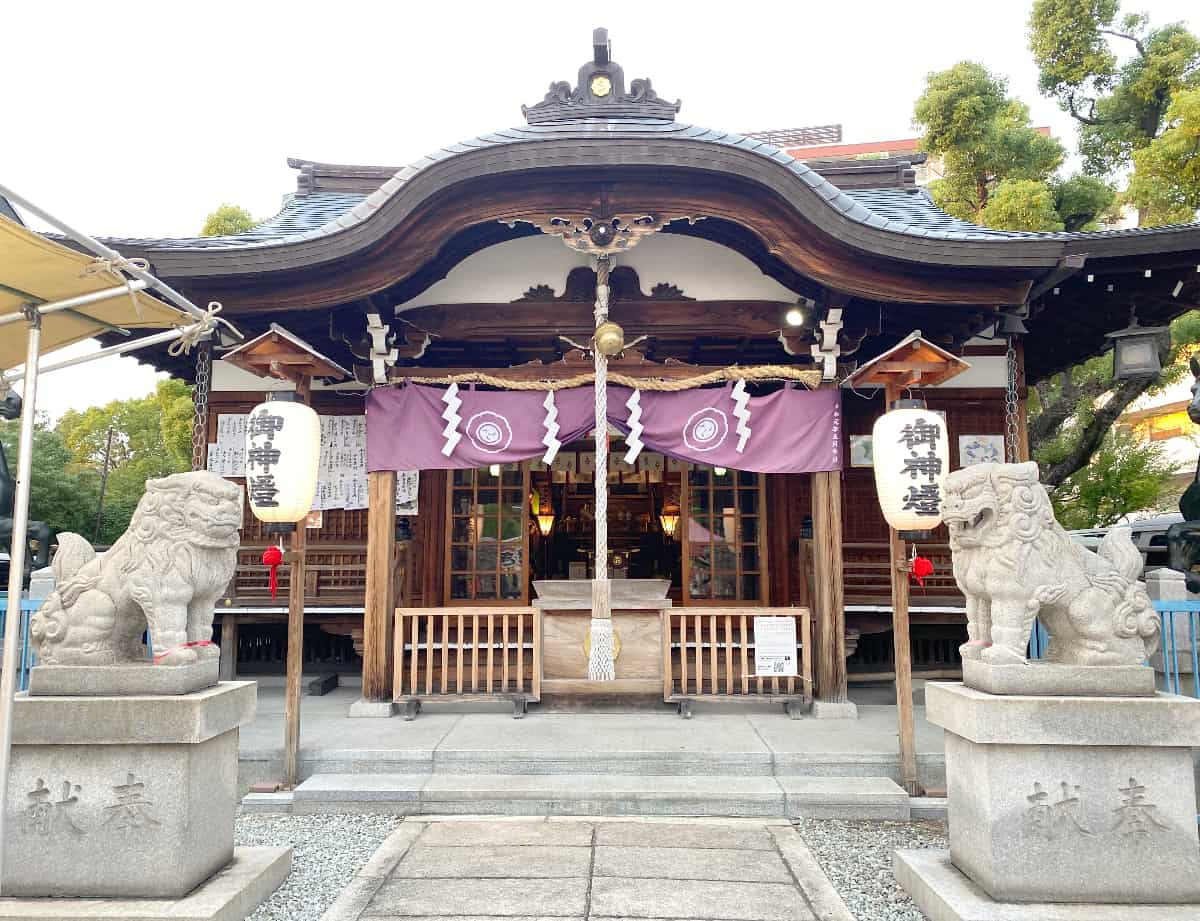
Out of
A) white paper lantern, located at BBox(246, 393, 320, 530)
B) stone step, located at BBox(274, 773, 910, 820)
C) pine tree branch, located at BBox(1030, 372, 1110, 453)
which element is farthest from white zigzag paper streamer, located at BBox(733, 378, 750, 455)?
pine tree branch, located at BBox(1030, 372, 1110, 453)

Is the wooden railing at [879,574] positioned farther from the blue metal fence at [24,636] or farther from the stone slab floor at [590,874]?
the blue metal fence at [24,636]

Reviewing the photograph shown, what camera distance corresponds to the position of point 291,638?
597cm

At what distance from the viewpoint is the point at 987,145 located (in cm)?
1362

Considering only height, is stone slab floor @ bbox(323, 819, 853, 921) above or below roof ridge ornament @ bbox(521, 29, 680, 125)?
below

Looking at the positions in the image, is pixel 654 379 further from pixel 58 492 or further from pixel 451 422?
pixel 58 492

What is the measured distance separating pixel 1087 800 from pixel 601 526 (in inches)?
163

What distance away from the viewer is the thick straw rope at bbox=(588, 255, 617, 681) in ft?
20.4

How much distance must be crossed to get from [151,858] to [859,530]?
769 centimetres

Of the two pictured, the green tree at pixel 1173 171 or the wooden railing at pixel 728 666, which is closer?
the wooden railing at pixel 728 666

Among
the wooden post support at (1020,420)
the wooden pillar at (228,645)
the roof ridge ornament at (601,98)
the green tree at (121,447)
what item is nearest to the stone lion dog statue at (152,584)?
the wooden pillar at (228,645)

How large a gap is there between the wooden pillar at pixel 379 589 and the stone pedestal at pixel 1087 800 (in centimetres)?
529

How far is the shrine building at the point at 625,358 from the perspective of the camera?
662 cm

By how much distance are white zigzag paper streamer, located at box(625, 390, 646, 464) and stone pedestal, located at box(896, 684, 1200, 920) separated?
420 centimetres

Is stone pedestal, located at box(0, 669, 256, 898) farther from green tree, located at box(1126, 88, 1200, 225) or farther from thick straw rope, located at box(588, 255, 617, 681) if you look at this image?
green tree, located at box(1126, 88, 1200, 225)
